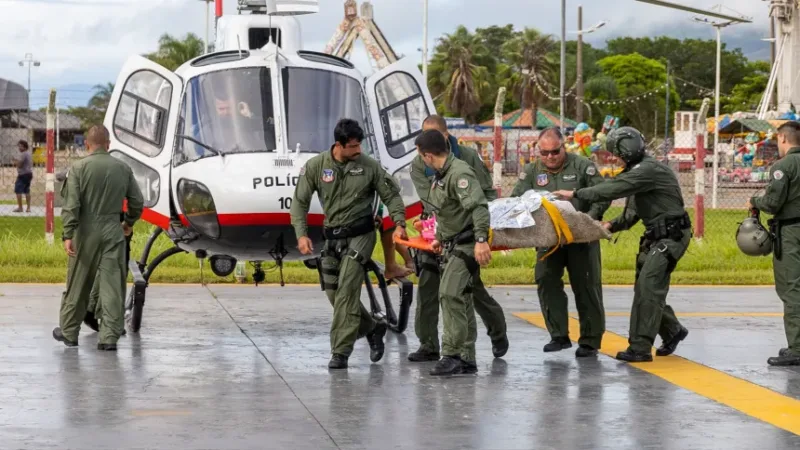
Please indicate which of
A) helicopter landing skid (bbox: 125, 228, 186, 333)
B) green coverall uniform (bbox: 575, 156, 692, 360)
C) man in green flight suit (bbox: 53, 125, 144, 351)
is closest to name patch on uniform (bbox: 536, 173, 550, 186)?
green coverall uniform (bbox: 575, 156, 692, 360)

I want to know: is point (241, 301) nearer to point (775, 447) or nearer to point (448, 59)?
point (775, 447)

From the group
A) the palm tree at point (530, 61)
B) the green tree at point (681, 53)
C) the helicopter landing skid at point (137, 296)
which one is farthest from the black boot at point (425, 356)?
the green tree at point (681, 53)

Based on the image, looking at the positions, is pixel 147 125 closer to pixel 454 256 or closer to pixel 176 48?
pixel 454 256

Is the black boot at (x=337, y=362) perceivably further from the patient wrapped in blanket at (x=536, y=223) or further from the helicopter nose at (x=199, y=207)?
the helicopter nose at (x=199, y=207)

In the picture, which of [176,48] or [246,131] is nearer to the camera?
[246,131]

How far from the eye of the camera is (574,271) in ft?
34.5

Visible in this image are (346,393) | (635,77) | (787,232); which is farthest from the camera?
(635,77)

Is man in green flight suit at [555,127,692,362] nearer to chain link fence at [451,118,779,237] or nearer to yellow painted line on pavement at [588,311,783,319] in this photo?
yellow painted line on pavement at [588,311,783,319]

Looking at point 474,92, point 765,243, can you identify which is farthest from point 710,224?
point 474,92

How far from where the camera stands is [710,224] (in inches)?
994

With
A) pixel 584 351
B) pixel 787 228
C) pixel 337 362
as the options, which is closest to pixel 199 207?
pixel 337 362

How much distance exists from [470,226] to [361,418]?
2.19m

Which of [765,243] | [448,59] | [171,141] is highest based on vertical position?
[448,59]

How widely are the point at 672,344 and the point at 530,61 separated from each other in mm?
95691
